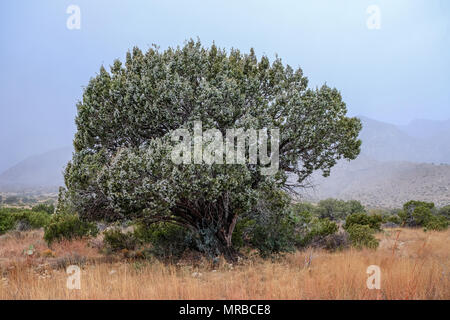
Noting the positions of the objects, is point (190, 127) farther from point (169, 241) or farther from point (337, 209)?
point (337, 209)

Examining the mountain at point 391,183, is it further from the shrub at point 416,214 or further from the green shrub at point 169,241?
the green shrub at point 169,241

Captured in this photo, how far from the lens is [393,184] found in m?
78.1

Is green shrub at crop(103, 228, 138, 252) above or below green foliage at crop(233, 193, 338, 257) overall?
below

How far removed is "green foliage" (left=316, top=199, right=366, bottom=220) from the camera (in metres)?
34.3

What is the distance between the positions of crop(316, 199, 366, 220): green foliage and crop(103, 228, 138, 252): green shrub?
26.9 meters

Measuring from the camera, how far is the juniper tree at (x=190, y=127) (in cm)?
820

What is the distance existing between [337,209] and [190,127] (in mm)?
30728

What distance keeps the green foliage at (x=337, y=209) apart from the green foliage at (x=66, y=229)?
2783 cm

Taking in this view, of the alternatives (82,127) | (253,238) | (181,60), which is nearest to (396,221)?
(253,238)

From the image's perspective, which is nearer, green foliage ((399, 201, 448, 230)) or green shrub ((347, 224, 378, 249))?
green shrub ((347, 224, 378, 249))

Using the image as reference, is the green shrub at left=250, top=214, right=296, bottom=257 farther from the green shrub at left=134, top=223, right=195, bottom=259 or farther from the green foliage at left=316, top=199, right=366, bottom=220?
the green foliage at left=316, top=199, right=366, bottom=220

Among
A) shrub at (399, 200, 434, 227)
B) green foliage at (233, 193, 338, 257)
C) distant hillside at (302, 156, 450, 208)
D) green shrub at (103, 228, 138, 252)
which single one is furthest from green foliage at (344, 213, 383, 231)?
distant hillside at (302, 156, 450, 208)

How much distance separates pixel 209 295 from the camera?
222 inches
